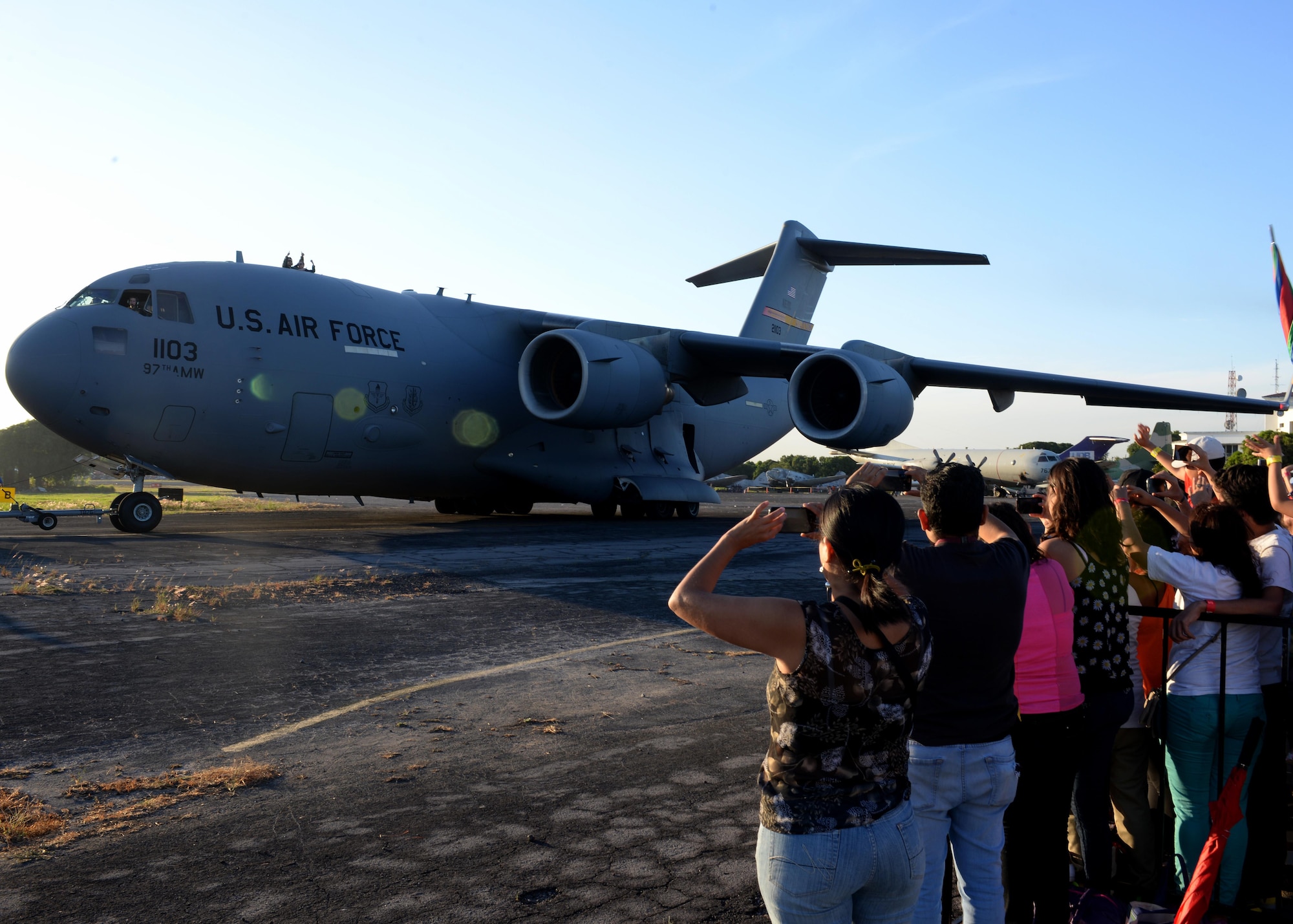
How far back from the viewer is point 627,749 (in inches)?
195

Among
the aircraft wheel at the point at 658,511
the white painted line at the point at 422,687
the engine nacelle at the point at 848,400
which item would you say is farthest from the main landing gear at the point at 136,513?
the engine nacelle at the point at 848,400

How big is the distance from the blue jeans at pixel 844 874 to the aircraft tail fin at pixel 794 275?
21.8 m

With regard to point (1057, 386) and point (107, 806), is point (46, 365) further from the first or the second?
point (1057, 386)

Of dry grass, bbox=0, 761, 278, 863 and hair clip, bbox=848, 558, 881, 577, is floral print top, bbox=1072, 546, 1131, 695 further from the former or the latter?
dry grass, bbox=0, 761, 278, 863

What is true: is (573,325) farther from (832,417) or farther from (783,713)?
(783,713)

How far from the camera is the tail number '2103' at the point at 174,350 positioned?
45.7 ft

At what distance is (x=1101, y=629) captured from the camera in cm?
342

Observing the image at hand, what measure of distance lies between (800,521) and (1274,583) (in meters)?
2.33

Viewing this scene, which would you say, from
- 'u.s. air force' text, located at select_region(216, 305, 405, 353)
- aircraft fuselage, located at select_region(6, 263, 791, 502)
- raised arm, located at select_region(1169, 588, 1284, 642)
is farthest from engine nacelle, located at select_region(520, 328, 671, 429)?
raised arm, located at select_region(1169, 588, 1284, 642)

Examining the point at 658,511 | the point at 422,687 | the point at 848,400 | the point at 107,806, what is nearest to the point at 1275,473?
the point at 422,687

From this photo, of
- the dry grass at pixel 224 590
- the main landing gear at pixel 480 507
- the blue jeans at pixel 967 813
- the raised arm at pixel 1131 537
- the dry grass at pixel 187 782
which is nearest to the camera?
the blue jeans at pixel 967 813

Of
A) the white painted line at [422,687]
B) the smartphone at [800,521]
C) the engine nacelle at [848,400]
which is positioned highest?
the engine nacelle at [848,400]

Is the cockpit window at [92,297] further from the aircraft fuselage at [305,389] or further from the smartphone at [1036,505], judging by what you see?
the smartphone at [1036,505]

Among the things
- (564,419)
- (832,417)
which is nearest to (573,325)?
(564,419)
